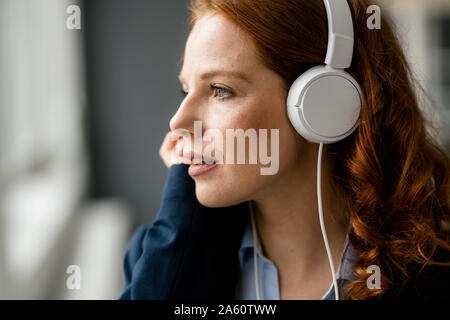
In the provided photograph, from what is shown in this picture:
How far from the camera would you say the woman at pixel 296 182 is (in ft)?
2.28

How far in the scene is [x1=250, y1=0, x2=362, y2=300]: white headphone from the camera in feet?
2.18

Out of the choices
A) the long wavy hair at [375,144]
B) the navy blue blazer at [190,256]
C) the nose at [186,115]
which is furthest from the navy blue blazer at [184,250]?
the long wavy hair at [375,144]

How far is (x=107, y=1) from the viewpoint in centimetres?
134

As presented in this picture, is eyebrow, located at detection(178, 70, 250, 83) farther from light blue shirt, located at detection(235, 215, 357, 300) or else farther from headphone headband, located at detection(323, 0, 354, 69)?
light blue shirt, located at detection(235, 215, 357, 300)

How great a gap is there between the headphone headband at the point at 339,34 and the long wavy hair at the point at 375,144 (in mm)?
23

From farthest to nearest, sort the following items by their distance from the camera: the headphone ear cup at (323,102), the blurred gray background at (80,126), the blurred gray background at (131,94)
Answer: the blurred gray background at (131,94) < the blurred gray background at (80,126) < the headphone ear cup at (323,102)

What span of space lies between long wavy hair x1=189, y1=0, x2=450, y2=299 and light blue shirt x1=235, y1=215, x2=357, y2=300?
1.4 inches

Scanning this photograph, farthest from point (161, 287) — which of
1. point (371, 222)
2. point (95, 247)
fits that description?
point (95, 247)

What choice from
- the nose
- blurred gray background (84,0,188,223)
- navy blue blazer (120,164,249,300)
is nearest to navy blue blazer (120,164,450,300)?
navy blue blazer (120,164,249,300)

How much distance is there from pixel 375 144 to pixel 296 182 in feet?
0.55

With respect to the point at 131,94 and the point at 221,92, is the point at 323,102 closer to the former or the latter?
the point at 221,92

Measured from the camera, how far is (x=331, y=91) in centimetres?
67

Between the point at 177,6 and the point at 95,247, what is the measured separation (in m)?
1.25

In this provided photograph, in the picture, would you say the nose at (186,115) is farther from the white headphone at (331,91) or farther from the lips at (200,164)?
the white headphone at (331,91)
